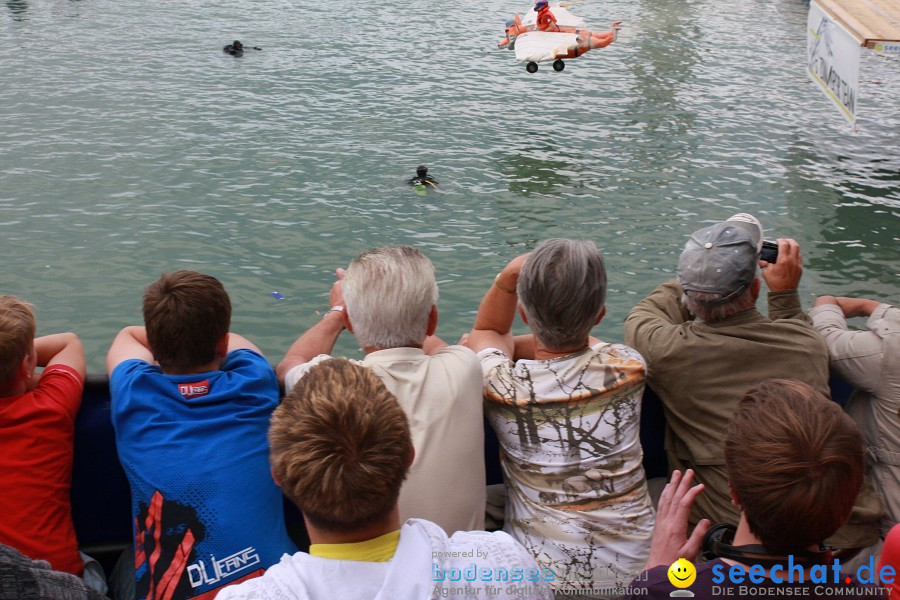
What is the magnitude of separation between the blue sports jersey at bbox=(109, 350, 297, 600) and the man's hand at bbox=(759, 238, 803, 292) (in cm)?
181

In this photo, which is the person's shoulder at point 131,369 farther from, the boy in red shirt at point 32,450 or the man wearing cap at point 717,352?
the man wearing cap at point 717,352

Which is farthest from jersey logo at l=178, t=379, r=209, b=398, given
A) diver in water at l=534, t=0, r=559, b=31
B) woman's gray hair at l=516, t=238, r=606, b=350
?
diver in water at l=534, t=0, r=559, b=31

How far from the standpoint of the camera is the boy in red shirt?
2896mm

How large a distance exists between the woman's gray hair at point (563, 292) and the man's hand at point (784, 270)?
2.47 feet

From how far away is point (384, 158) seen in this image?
1205 cm

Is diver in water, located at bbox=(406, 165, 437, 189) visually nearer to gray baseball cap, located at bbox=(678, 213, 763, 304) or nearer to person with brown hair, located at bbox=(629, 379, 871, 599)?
gray baseball cap, located at bbox=(678, 213, 763, 304)

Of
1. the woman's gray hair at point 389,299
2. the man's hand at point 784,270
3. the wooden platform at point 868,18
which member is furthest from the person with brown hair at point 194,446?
the wooden platform at point 868,18

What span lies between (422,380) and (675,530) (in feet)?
2.88

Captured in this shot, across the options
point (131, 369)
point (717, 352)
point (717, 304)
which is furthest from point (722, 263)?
point (131, 369)

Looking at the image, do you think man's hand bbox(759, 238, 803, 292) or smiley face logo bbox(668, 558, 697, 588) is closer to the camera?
→ smiley face logo bbox(668, 558, 697, 588)

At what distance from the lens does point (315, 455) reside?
6.71 ft

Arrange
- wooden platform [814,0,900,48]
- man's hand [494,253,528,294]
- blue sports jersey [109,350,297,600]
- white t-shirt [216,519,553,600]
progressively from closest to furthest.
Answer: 1. white t-shirt [216,519,553,600]
2. blue sports jersey [109,350,297,600]
3. man's hand [494,253,528,294]
4. wooden platform [814,0,900,48]

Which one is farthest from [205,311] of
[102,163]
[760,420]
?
[102,163]

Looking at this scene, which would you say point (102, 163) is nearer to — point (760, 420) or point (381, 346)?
point (381, 346)
